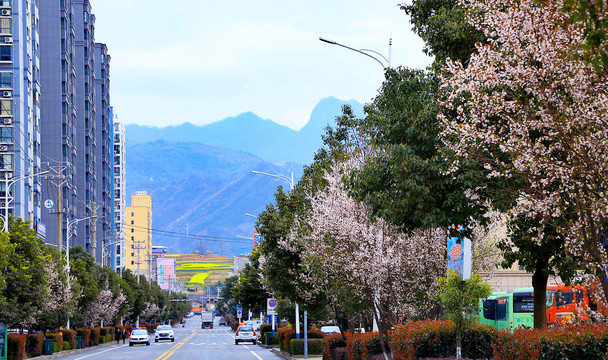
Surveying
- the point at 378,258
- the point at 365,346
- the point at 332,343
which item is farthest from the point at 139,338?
the point at 378,258

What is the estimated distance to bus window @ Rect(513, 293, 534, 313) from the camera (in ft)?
148

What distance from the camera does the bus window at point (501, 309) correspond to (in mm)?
46716

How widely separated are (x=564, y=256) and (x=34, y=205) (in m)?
74.0

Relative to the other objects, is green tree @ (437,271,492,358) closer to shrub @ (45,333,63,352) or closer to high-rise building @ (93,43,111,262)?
shrub @ (45,333,63,352)

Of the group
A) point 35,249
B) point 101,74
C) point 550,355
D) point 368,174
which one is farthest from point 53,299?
point 101,74

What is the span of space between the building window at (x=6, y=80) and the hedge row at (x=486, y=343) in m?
57.1

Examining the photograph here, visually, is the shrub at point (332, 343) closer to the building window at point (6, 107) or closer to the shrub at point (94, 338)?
the shrub at point (94, 338)

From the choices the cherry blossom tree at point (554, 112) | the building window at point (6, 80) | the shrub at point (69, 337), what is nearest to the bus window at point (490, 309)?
the shrub at point (69, 337)

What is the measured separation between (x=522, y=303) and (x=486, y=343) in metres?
31.1

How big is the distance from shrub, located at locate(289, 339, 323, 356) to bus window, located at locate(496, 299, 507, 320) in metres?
12.7

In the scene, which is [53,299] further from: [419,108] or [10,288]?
[419,108]

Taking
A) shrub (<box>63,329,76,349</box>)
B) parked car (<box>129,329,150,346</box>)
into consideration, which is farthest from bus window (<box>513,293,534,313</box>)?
parked car (<box>129,329,150,346</box>)

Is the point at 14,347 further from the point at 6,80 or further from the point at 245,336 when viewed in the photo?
the point at 6,80

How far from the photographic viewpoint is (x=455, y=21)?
1523 cm
